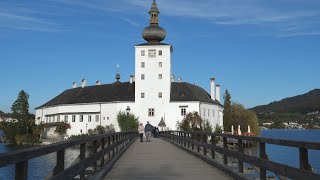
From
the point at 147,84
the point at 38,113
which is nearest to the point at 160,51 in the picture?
the point at 147,84

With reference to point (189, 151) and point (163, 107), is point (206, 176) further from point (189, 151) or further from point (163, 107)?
point (163, 107)

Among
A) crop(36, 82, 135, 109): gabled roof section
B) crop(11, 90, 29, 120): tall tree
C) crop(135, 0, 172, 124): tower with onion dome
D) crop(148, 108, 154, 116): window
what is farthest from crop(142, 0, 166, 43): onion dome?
crop(11, 90, 29, 120): tall tree

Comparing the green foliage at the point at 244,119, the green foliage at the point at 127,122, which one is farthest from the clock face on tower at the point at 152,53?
the green foliage at the point at 244,119

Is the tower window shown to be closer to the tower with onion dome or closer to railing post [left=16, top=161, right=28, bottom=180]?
the tower with onion dome

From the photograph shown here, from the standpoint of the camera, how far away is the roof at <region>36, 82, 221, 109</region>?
267 feet

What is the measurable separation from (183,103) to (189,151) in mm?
59445

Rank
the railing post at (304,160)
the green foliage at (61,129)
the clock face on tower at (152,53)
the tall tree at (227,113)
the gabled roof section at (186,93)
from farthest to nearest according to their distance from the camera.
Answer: the tall tree at (227,113), the green foliage at (61,129), the gabled roof section at (186,93), the clock face on tower at (152,53), the railing post at (304,160)

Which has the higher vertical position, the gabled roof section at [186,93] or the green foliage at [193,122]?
the gabled roof section at [186,93]

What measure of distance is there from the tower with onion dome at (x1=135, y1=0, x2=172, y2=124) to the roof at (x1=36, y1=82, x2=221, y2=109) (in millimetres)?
2371

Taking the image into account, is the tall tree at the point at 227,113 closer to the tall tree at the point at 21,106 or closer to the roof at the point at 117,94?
the roof at the point at 117,94

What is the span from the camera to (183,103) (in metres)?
79.6

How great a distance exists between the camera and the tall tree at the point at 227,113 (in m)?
92.6

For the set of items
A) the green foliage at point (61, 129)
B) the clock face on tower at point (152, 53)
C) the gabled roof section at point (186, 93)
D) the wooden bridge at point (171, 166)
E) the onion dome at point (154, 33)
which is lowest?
the wooden bridge at point (171, 166)

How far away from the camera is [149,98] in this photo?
79188 mm
